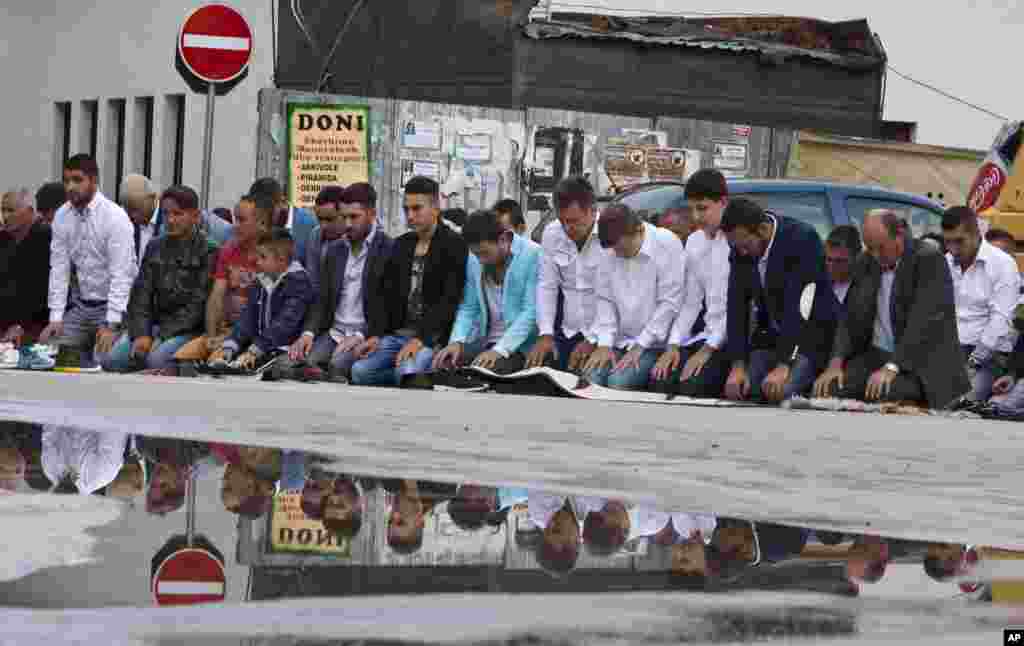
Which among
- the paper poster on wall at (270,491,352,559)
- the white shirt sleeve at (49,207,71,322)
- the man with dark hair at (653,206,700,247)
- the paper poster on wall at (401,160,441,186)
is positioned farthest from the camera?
the paper poster on wall at (401,160,441,186)

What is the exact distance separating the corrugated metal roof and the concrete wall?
4.73m

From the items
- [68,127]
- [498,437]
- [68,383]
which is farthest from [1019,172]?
[68,127]

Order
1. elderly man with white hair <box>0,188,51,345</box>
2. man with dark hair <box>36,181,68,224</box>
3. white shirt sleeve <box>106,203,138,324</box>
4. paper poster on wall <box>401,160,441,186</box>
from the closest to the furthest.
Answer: white shirt sleeve <box>106,203,138,324</box> → elderly man with white hair <box>0,188,51,345</box> → man with dark hair <box>36,181,68,224</box> → paper poster on wall <box>401,160,441,186</box>

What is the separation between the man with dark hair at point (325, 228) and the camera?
15.0 metres

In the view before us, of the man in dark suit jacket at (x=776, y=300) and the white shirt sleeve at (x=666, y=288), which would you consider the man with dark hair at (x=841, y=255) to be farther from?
the white shirt sleeve at (x=666, y=288)

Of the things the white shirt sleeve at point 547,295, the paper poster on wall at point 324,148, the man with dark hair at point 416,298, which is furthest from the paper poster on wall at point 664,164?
the white shirt sleeve at point 547,295

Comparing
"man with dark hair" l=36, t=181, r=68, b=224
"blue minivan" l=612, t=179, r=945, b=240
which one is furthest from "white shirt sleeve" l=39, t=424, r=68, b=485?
"man with dark hair" l=36, t=181, r=68, b=224

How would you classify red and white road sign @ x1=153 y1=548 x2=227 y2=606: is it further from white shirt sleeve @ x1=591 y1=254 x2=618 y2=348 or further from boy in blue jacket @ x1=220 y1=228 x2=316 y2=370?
boy in blue jacket @ x1=220 y1=228 x2=316 y2=370

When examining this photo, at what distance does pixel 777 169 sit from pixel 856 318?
11.6 meters

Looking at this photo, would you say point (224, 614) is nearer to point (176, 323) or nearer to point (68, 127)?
point (176, 323)

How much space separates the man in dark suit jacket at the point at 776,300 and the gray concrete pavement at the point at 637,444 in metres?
1.29

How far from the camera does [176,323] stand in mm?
15367

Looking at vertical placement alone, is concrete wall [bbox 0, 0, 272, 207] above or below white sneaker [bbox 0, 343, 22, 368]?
above

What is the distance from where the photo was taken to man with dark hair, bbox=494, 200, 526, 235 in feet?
48.5
